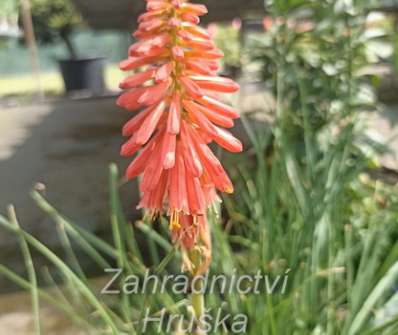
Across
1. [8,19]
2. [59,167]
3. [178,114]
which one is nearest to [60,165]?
[59,167]

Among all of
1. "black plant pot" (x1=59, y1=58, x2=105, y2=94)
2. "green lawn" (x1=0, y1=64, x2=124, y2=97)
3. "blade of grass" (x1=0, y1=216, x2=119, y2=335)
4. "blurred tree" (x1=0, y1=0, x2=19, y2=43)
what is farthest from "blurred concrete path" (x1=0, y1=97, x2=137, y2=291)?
"blurred tree" (x1=0, y1=0, x2=19, y2=43)

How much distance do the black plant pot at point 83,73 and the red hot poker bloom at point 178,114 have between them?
6773 millimetres

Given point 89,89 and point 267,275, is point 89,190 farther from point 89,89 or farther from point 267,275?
point 89,89

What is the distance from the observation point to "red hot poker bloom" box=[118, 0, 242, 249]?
61 cm

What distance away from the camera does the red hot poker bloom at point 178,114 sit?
23.8 inches

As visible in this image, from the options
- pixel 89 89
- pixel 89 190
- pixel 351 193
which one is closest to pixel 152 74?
pixel 351 193

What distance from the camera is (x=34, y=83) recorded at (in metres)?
10.5

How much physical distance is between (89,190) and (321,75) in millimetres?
1335

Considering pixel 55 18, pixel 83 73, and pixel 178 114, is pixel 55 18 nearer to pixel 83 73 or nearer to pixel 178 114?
pixel 83 73

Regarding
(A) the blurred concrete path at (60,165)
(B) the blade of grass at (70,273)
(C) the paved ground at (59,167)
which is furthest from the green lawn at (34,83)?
(B) the blade of grass at (70,273)

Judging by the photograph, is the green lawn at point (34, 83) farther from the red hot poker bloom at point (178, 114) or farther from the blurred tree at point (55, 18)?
the red hot poker bloom at point (178, 114)

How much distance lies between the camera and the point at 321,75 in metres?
1.64

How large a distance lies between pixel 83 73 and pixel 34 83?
12.0 feet

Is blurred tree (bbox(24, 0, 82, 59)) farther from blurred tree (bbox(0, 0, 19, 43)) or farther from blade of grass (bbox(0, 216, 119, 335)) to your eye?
blade of grass (bbox(0, 216, 119, 335))
